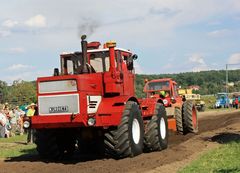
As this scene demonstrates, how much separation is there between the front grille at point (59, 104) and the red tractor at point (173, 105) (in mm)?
6343

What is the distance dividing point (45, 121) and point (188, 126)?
331 inches

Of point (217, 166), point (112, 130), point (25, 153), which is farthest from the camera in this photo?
point (25, 153)

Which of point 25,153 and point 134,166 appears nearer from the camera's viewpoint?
point 134,166

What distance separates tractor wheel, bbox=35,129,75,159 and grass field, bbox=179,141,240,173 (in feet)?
13.3

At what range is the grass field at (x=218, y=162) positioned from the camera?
9328mm

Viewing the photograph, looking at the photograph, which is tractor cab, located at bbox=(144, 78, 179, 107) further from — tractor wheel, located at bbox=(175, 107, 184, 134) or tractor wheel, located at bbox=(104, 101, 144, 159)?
tractor wheel, located at bbox=(104, 101, 144, 159)

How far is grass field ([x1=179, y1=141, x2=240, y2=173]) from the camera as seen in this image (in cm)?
933

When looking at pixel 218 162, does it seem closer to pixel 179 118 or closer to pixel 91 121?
pixel 91 121

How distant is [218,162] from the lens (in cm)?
1030

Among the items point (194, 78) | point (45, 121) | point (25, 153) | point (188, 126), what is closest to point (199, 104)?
point (188, 126)

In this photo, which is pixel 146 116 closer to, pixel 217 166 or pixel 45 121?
pixel 45 121

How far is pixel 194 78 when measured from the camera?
410 ft

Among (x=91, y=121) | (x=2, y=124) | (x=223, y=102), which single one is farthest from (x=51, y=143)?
(x=223, y=102)

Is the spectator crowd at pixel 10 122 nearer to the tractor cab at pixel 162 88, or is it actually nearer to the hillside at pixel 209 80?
the tractor cab at pixel 162 88
